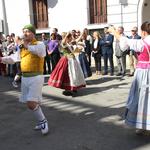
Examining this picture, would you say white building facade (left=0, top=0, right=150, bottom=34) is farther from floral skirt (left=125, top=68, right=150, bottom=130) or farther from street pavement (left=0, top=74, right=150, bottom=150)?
floral skirt (left=125, top=68, right=150, bottom=130)

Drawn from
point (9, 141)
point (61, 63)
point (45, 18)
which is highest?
point (45, 18)

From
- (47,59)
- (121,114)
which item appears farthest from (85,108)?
(47,59)

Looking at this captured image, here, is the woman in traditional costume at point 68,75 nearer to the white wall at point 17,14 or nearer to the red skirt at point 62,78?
the red skirt at point 62,78

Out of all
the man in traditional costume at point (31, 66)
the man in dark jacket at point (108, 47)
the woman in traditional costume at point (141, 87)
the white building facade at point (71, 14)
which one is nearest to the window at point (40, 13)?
the white building facade at point (71, 14)

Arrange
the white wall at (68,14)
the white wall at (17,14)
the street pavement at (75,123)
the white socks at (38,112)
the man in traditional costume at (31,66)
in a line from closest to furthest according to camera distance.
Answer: the street pavement at (75,123)
the man in traditional costume at (31,66)
the white socks at (38,112)
the white wall at (68,14)
the white wall at (17,14)

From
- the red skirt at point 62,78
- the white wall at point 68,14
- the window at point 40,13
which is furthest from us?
the window at point 40,13

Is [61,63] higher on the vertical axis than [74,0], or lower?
lower

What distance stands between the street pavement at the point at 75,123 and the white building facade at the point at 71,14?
265 inches

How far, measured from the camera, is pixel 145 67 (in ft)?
18.9

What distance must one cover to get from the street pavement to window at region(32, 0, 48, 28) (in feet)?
32.0

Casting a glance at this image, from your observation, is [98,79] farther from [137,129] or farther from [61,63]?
[137,129]

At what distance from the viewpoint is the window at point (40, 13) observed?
19.7 meters

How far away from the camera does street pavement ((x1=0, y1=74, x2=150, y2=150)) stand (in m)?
5.82

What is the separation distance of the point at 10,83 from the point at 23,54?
6.31m
